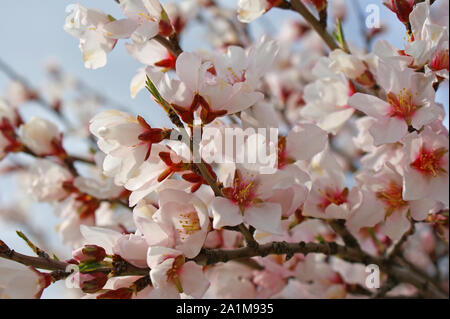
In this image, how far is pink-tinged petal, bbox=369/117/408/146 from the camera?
0.98 metres

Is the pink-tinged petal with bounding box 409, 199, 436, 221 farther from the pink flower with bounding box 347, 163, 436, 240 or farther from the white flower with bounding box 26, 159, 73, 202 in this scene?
the white flower with bounding box 26, 159, 73, 202

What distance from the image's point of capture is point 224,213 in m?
0.80

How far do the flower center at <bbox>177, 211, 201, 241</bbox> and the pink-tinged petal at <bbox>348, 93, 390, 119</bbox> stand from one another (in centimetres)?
44

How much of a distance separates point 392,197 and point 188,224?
1.85 feet

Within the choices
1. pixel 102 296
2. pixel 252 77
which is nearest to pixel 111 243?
pixel 102 296

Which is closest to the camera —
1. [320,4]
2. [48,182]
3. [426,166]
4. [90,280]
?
[90,280]

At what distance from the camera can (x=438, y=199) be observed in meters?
1.07

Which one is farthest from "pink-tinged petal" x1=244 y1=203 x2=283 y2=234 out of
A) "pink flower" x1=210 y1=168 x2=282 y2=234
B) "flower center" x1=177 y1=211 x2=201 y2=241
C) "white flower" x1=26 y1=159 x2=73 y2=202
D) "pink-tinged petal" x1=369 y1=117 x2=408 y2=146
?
"white flower" x1=26 y1=159 x2=73 y2=202

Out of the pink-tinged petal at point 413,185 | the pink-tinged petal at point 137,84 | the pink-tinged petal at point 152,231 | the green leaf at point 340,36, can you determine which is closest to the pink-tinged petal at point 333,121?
the green leaf at point 340,36

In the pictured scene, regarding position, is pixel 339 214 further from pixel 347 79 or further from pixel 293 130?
pixel 347 79

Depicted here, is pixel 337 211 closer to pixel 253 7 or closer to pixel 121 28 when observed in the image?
pixel 253 7

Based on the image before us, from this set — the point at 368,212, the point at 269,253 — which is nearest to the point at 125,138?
the point at 269,253

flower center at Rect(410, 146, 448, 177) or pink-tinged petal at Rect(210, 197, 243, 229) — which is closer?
pink-tinged petal at Rect(210, 197, 243, 229)

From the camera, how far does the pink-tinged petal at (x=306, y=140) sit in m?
0.99
